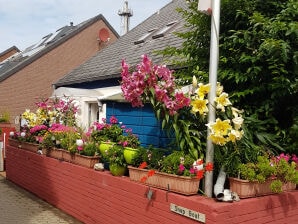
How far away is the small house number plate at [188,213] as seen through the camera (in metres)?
4.10

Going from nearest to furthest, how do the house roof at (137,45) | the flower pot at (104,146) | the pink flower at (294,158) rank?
the pink flower at (294,158)
the flower pot at (104,146)
the house roof at (137,45)

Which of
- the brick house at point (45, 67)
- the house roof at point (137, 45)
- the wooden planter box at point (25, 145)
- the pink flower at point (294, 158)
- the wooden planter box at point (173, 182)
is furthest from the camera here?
the brick house at point (45, 67)

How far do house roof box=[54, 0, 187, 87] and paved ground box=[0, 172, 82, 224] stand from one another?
472 cm

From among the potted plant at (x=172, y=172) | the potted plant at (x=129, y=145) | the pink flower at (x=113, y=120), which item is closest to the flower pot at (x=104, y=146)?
the potted plant at (x=129, y=145)

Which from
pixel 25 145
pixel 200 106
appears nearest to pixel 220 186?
pixel 200 106

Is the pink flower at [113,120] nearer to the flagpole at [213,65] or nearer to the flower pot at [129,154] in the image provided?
the flower pot at [129,154]

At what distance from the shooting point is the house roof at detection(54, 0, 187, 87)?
1203 cm

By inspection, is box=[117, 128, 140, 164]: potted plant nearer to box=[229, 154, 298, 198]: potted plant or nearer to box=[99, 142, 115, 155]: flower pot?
box=[99, 142, 115, 155]: flower pot

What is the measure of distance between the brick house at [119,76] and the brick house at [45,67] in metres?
4.66

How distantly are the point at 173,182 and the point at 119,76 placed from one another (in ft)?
23.9

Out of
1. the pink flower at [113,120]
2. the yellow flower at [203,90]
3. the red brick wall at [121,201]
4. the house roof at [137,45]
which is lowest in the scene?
the red brick wall at [121,201]

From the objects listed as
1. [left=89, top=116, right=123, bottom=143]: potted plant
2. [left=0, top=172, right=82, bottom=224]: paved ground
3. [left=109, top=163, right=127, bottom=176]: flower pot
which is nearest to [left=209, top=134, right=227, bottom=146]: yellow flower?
[left=109, top=163, right=127, bottom=176]: flower pot

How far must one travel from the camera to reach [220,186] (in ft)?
14.5

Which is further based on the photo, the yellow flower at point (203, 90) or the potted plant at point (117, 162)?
the potted plant at point (117, 162)
